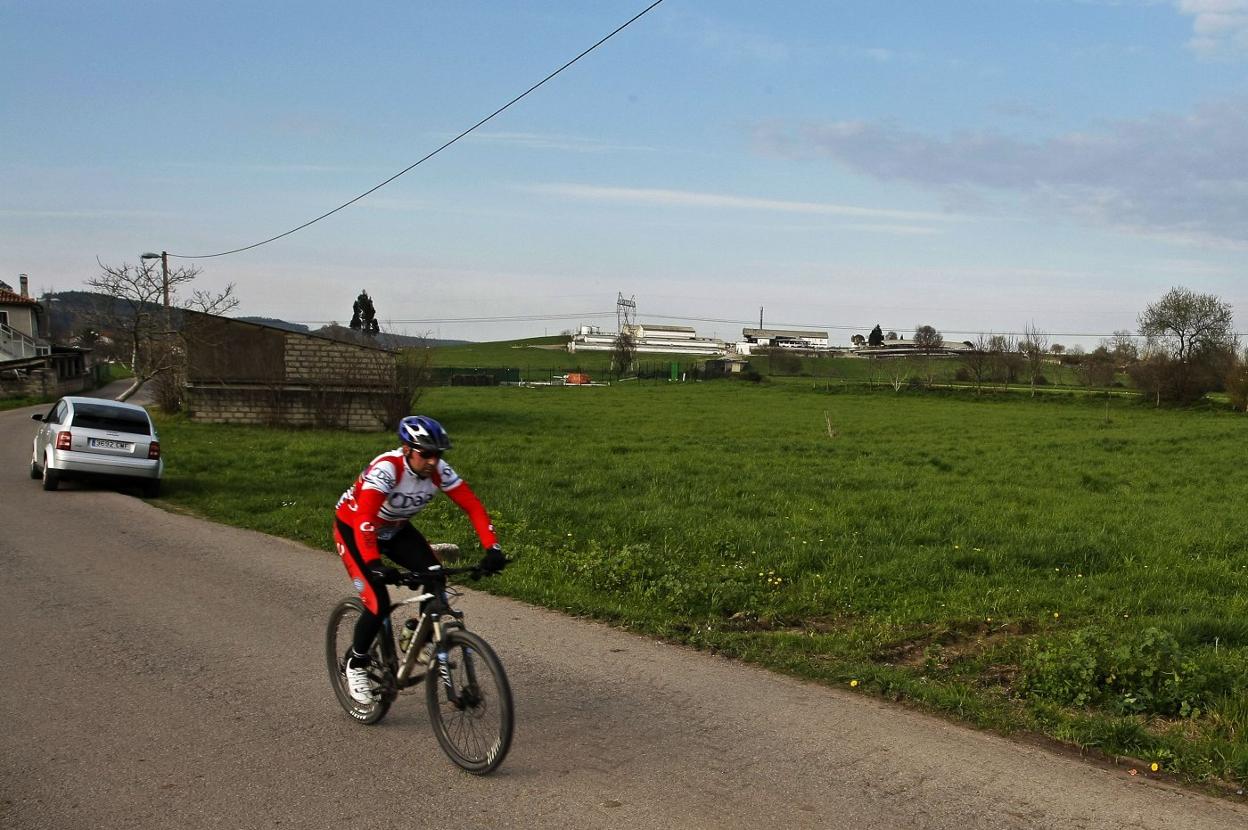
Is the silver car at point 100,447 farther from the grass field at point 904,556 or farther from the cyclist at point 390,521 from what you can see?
the cyclist at point 390,521

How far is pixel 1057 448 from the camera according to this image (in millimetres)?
28562

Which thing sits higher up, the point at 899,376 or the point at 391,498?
the point at 899,376

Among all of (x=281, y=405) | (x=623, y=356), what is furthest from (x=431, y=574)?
(x=623, y=356)

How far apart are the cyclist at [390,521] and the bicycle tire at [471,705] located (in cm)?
42

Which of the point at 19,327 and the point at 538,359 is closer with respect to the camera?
the point at 19,327

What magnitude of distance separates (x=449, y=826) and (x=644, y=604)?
442 cm

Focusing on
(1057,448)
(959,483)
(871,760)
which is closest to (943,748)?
(871,760)

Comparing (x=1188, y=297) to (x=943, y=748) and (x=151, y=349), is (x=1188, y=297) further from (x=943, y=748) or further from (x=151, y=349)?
(x=943, y=748)

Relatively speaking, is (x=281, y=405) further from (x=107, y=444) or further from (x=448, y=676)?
(x=448, y=676)

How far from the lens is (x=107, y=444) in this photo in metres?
16.0

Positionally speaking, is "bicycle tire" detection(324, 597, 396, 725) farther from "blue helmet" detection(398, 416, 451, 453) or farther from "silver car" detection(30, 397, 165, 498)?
"silver car" detection(30, 397, 165, 498)

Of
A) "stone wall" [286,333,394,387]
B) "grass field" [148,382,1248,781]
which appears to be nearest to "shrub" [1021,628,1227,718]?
"grass field" [148,382,1248,781]

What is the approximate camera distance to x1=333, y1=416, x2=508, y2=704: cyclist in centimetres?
504

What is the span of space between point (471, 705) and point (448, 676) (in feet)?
0.64
